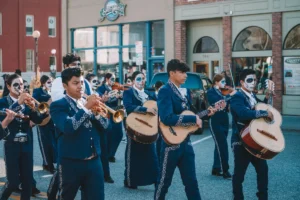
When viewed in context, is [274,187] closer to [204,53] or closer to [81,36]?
[204,53]

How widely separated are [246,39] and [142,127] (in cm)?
1425

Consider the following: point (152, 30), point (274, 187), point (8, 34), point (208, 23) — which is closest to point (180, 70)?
point (274, 187)

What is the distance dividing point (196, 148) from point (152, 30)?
13.1 metres

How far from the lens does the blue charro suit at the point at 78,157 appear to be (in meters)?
5.14

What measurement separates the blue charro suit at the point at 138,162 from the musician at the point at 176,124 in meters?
1.94

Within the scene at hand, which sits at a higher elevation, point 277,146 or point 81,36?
point 81,36

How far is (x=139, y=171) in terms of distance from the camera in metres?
8.39

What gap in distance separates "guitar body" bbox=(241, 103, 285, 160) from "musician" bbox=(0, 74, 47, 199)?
109 inches

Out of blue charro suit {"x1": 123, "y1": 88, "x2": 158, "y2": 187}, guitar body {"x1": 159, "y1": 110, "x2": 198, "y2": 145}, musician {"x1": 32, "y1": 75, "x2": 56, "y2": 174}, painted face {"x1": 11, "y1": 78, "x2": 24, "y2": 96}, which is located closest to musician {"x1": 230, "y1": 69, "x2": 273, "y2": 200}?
A: guitar body {"x1": 159, "y1": 110, "x2": 198, "y2": 145}

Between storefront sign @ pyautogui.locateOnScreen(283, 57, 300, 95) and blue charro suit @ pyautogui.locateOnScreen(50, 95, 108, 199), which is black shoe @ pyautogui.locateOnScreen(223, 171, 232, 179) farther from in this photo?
storefront sign @ pyautogui.locateOnScreen(283, 57, 300, 95)

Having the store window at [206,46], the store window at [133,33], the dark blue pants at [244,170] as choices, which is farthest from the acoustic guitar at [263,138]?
the store window at [133,33]

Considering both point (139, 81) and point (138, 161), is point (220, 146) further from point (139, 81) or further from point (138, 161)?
point (139, 81)

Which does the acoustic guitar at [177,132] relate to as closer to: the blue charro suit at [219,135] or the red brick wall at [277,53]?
the blue charro suit at [219,135]

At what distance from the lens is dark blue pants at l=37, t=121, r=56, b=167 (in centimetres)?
1001
